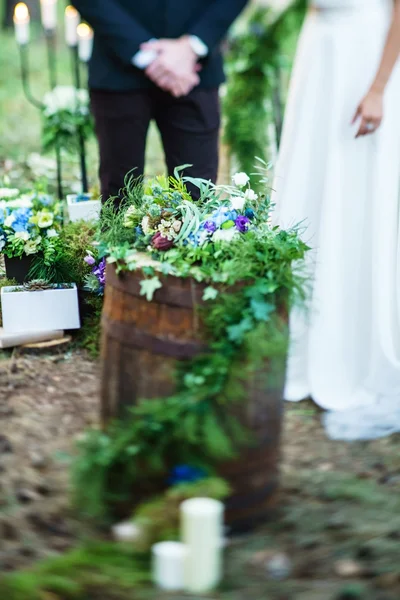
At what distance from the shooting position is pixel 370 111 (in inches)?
135

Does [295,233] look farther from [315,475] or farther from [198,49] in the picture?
[198,49]

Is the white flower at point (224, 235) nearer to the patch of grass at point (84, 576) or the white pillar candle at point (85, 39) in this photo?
the patch of grass at point (84, 576)

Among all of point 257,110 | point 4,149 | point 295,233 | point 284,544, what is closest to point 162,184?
point 295,233

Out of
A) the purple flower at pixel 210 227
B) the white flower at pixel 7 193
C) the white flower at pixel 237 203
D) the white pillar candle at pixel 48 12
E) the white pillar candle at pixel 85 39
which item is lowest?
the purple flower at pixel 210 227

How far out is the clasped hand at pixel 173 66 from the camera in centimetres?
382

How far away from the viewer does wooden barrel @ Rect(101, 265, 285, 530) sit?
2.39m

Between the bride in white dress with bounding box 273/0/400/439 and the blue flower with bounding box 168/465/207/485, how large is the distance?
50.4 inches

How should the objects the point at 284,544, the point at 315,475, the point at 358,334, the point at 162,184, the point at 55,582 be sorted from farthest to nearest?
the point at 358,334 → the point at 162,184 → the point at 315,475 → the point at 284,544 → the point at 55,582

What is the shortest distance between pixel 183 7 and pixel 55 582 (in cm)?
272

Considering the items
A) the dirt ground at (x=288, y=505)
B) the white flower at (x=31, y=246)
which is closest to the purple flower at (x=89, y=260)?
the white flower at (x=31, y=246)

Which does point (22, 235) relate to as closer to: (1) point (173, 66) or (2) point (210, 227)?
(1) point (173, 66)

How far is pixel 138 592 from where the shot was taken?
204 cm

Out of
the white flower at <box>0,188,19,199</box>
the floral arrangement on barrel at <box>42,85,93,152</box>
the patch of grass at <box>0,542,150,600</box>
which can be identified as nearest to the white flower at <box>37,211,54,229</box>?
the white flower at <box>0,188,19,199</box>

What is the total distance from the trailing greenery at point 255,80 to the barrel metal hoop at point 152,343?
3397 millimetres
